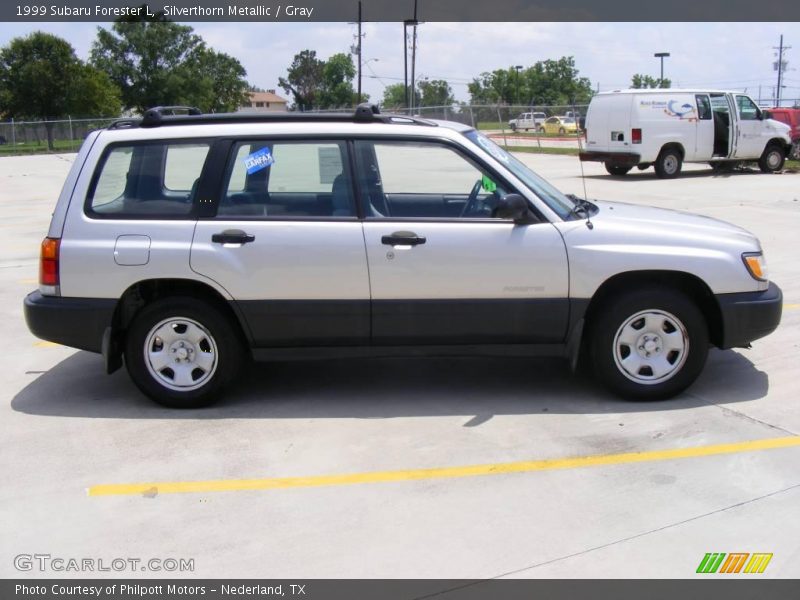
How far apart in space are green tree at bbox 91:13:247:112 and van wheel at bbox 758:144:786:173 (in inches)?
2305

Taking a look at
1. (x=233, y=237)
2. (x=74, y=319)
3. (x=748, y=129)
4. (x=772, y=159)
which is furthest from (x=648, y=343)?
(x=772, y=159)

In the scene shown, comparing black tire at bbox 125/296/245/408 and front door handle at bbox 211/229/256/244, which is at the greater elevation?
front door handle at bbox 211/229/256/244

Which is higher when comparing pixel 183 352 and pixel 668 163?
pixel 668 163

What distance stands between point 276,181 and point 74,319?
1525 millimetres

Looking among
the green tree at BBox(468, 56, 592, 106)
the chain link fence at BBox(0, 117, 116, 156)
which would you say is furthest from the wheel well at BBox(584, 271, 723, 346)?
the green tree at BBox(468, 56, 592, 106)

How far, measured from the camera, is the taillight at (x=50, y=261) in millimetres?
5215

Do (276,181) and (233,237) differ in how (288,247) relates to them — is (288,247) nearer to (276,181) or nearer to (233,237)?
(233,237)

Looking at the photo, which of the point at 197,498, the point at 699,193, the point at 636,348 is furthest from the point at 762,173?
the point at 197,498

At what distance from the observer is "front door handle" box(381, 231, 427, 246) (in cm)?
510

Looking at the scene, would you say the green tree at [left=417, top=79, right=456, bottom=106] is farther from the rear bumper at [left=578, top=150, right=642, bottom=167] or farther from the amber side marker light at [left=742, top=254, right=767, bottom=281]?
the amber side marker light at [left=742, top=254, right=767, bottom=281]

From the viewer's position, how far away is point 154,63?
74.2 meters

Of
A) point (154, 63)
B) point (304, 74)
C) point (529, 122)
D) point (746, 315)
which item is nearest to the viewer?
point (746, 315)

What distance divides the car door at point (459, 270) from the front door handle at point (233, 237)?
0.73m

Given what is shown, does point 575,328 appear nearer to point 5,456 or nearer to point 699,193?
point 5,456
